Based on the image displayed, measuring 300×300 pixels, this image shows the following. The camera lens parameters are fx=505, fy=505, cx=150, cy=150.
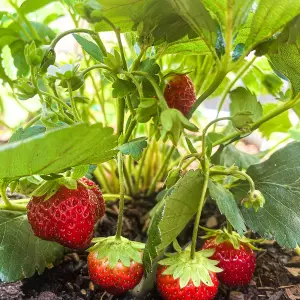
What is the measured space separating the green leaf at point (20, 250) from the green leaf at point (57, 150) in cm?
18

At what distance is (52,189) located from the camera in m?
→ 0.71

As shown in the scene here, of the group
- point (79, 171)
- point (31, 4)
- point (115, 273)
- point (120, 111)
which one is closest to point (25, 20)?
point (31, 4)

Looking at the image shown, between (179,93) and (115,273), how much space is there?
10.9 inches

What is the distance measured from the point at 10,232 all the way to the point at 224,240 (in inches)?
13.0

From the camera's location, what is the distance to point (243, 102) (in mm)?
968

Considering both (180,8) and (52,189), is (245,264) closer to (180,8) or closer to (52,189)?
(52,189)

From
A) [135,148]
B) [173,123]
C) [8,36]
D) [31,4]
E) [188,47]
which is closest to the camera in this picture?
[173,123]

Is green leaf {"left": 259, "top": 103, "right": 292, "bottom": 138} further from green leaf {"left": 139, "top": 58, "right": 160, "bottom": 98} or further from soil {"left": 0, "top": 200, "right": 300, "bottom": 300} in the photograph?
green leaf {"left": 139, "top": 58, "right": 160, "bottom": 98}

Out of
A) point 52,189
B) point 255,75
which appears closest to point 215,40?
point 52,189

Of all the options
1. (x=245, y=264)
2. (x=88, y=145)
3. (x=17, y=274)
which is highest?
(x=88, y=145)

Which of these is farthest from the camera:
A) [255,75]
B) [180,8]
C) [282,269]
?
[255,75]

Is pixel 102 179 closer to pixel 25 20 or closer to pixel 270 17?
pixel 25 20

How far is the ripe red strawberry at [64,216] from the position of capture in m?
0.70

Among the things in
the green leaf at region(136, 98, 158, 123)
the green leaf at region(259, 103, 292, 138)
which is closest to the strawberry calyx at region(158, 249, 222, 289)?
the green leaf at region(136, 98, 158, 123)
